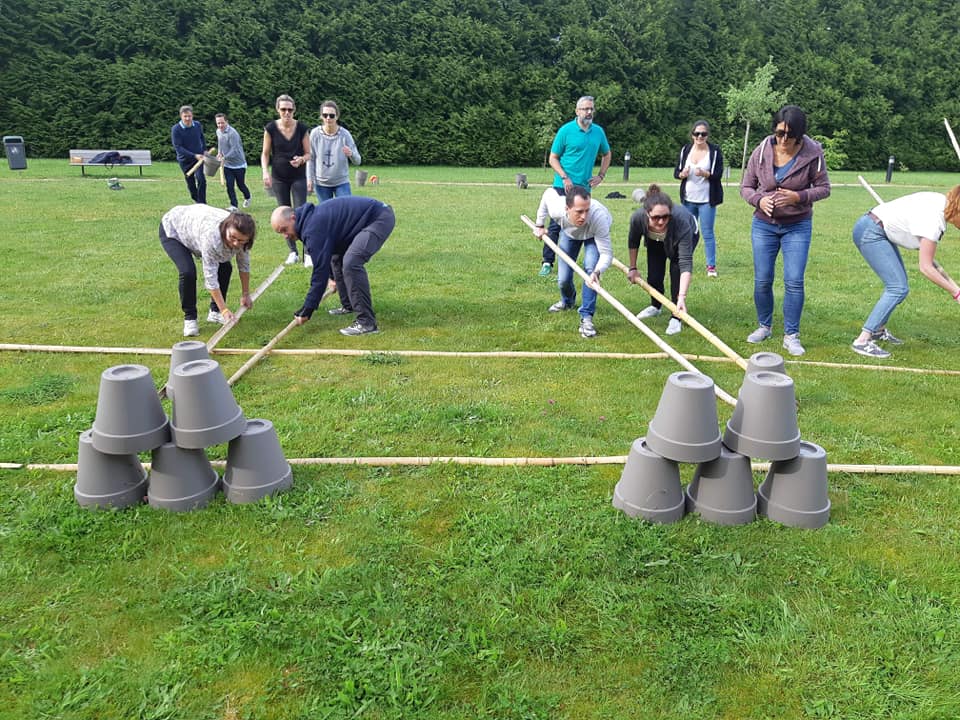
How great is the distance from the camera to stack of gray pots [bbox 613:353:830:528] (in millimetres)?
2955

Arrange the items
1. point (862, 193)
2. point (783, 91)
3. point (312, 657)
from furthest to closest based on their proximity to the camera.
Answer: point (783, 91), point (862, 193), point (312, 657)

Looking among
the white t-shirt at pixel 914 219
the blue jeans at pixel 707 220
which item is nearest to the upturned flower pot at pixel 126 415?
the white t-shirt at pixel 914 219

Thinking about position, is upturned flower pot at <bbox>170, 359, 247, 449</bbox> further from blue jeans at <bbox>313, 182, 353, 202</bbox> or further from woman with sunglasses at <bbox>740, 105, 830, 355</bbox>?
blue jeans at <bbox>313, 182, 353, 202</bbox>

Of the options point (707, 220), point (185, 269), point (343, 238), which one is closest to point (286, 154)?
point (343, 238)

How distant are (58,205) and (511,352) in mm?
11073

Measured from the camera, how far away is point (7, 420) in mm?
4105

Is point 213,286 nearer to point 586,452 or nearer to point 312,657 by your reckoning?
point 586,452

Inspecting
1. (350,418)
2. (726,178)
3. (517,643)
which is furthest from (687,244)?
(726,178)

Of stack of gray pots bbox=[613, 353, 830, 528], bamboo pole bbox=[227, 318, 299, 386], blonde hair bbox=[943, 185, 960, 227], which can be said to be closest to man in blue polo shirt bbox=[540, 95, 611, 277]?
bamboo pole bbox=[227, 318, 299, 386]

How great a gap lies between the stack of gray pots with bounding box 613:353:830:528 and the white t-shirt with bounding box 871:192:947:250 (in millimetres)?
2850

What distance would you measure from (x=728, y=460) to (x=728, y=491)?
0.14 m

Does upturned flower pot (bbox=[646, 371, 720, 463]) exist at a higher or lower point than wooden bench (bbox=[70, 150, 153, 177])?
lower

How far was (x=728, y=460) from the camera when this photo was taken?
3.06m

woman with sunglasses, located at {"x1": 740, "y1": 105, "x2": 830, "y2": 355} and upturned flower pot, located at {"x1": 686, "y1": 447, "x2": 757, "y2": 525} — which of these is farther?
woman with sunglasses, located at {"x1": 740, "y1": 105, "x2": 830, "y2": 355}
